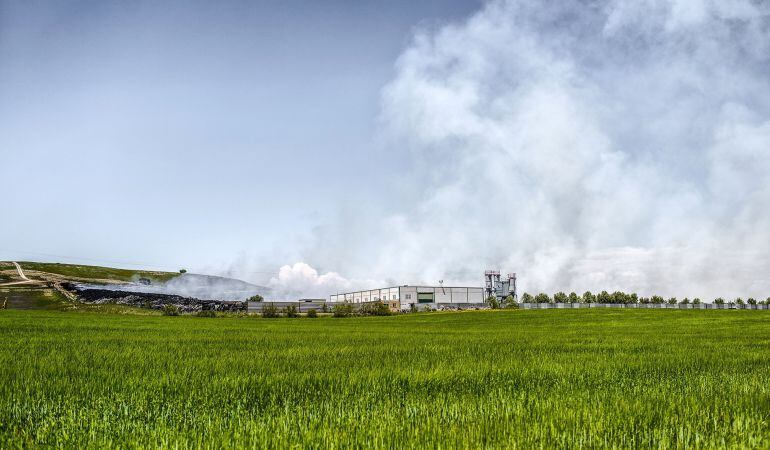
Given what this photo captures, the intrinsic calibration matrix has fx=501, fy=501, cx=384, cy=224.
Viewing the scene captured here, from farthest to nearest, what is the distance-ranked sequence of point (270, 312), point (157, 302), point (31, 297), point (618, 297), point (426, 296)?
point (618, 297) → point (426, 296) → point (31, 297) → point (157, 302) → point (270, 312)

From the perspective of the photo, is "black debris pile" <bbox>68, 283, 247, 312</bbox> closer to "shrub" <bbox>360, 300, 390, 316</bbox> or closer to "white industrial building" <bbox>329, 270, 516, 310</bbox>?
"shrub" <bbox>360, 300, 390, 316</bbox>

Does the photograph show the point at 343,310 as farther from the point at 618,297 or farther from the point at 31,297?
the point at 618,297

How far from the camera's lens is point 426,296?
150 meters

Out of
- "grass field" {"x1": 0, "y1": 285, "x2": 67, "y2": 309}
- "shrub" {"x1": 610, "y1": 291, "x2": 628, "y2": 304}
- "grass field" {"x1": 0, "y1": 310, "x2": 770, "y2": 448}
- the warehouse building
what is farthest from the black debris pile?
"shrub" {"x1": 610, "y1": 291, "x2": 628, "y2": 304}

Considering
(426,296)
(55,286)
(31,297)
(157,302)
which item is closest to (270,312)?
(157,302)

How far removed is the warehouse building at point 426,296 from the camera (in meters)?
144

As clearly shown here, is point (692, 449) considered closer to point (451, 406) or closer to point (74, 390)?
point (451, 406)

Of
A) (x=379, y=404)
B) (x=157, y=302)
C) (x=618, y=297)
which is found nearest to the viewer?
(x=379, y=404)

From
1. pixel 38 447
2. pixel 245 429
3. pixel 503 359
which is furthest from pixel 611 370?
pixel 38 447

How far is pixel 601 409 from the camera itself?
4738mm

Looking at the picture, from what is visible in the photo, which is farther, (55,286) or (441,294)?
(441,294)

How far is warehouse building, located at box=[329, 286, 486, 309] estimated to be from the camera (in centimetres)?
14438

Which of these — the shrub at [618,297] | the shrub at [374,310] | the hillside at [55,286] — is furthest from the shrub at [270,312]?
the shrub at [618,297]

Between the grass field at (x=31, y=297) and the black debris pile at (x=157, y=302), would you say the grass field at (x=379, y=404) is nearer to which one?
the black debris pile at (x=157, y=302)
